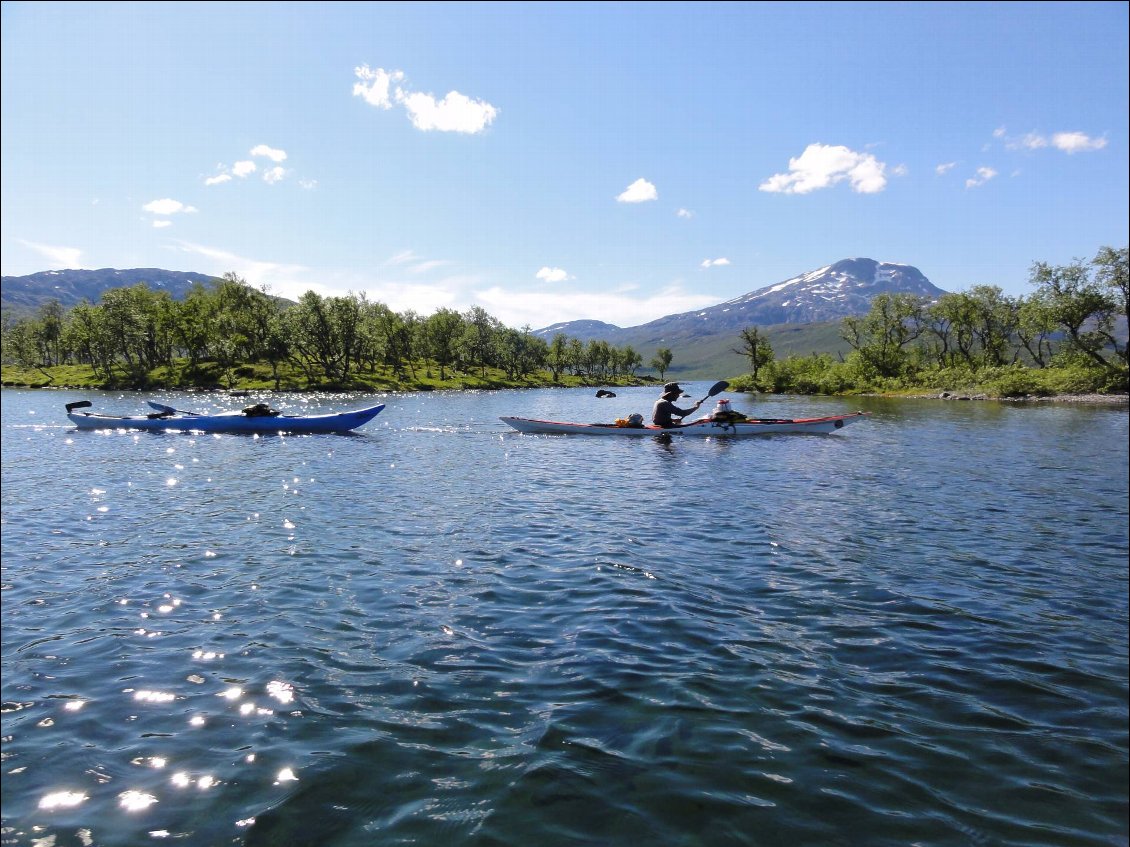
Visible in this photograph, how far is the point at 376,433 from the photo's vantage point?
4397cm

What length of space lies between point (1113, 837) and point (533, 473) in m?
22.1

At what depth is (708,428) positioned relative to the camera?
37.4m

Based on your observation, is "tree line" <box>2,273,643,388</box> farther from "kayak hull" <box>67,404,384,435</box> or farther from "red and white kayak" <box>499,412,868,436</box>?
"red and white kayak" <box>499,412,868,436</box>

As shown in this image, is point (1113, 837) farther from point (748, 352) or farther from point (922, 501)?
point (748, 352)

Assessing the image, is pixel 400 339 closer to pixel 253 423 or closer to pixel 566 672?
pixel 253 423

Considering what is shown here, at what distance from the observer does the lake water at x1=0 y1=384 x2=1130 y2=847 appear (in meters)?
6.04

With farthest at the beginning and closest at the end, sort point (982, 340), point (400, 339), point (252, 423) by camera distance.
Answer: point (400, 339) → point (982, 340) → point (252, 423)

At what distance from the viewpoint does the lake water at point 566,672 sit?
604 cm

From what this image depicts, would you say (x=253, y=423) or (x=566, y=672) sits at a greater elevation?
(x=253, y=423)

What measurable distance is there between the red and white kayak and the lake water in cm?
1699

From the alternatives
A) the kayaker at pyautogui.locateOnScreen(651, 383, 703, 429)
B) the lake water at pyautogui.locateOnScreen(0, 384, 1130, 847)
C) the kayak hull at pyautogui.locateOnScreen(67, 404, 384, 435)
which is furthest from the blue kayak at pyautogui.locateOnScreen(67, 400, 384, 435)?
the lake water at pyautogui.locateOnScreen(0, 384, 1130, 847)

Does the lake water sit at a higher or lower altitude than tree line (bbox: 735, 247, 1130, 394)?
lower

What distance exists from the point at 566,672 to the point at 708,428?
30.2m

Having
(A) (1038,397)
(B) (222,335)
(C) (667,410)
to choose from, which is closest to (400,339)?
(B) (222,335)
